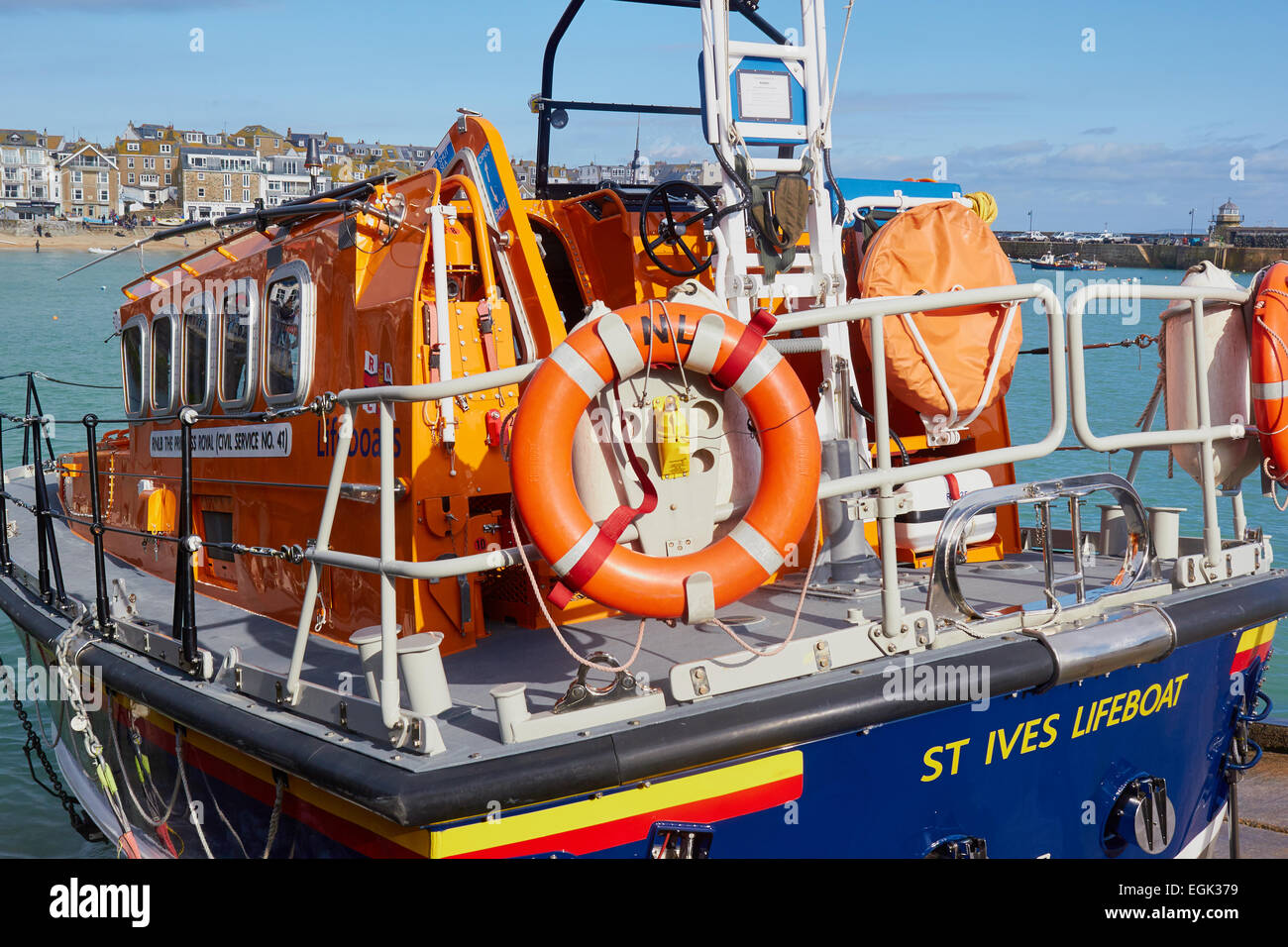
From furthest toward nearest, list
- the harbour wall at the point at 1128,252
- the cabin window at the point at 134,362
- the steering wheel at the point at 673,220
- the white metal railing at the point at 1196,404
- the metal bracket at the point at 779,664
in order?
the harbour wall at the point at 1128,252 < the cabin window at the point at 134,362 < the steering wheel at the point at 673,220 < the white metal railing at the point at 1196,404 < the metal bracket at the point at 779,664

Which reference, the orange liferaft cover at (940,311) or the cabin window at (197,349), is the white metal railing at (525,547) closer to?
the orange liferaft cover at (940,311)

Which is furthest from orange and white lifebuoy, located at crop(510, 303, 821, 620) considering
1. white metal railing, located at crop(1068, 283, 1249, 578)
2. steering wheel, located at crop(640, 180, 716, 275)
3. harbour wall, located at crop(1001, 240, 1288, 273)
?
harbour wall, located at crop(1001, 240, 1288, 273)

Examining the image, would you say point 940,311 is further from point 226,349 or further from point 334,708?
point 226,349

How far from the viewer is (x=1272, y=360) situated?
13.8 ft

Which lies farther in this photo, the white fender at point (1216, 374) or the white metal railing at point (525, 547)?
the white fender at point (1216, 374)

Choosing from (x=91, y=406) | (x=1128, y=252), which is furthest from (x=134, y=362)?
(x=1128, y=252)

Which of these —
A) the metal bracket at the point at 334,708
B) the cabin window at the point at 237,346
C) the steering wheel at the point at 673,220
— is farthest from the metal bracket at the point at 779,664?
the cabin window at the point at 237,346

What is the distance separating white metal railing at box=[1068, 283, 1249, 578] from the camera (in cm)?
372

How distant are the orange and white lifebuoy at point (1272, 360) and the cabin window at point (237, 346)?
4179mm

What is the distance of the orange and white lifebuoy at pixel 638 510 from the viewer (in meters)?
3.13

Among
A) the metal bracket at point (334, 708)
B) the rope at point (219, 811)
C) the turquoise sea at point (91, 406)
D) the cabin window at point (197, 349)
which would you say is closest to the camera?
the metal bracket at point (334, 708)

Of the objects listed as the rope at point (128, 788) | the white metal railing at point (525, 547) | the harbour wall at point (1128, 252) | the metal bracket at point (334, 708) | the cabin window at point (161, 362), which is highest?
the harbour wall at point (1128, 252)

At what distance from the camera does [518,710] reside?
3076 mm

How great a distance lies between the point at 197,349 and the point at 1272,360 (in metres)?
4.89
